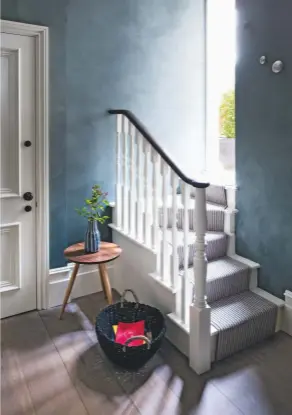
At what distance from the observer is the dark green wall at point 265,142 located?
2.44 metres

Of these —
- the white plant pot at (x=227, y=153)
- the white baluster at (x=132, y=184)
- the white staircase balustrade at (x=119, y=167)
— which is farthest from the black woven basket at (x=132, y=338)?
the white plant pot at (x=227, y=153)

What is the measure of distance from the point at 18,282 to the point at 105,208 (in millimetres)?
905

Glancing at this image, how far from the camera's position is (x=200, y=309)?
2.09 metres

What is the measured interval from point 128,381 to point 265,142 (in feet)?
5.89

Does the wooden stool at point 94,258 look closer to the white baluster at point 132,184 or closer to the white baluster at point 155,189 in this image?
the white baluster at point 132,184

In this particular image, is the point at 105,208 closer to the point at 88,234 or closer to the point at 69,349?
the point at 88,234

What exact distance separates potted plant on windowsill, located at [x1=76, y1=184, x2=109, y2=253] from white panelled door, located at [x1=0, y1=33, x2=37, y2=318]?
0.41m

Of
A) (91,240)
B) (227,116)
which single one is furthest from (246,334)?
(227,116)

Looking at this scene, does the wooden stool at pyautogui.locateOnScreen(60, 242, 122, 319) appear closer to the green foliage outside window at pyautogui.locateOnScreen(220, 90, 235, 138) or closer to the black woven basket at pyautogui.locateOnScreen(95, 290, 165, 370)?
the black woven basket at pyautogui.locateOnScreen(95, 290, 165, 370)

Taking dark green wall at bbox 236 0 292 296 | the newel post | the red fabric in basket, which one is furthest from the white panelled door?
dark green wall at bbox 236 0 292 296

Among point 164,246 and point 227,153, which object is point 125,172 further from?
point 227,153

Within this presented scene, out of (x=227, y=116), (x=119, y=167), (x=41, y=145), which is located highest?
(x=227, y=116)

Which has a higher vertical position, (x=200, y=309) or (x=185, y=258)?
(x=185, y=258)

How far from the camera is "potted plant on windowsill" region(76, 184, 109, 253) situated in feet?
8.87
